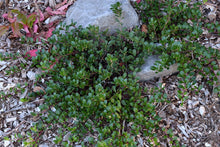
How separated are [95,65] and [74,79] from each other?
1.51 feet

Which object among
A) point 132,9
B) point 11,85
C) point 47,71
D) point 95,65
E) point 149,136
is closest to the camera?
point 149,136

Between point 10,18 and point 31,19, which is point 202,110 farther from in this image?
point 10,18

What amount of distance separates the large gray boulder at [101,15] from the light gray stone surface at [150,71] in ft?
2.07

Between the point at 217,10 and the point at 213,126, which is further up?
the point at 217,10

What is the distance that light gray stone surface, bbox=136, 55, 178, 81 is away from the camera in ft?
9.31

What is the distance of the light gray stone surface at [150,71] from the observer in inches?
112

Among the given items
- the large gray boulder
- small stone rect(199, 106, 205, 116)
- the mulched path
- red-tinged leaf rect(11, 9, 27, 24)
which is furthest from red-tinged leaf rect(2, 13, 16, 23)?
small stone rect(199, 106, 205, 116)

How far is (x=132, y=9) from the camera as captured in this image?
10.9 ft

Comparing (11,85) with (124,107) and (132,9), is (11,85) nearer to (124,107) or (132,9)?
(124,107)

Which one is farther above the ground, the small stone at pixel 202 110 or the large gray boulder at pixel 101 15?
the large gray boulder at pixel 101 15

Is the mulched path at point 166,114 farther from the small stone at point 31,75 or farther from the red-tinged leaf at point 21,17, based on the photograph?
the red-tinged leaf at point 21,17

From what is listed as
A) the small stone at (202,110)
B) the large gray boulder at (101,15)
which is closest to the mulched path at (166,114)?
the small stone at (202,110)

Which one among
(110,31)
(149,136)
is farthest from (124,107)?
(110,31)

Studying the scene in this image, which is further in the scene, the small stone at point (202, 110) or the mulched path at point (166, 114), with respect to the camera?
the small stone at point (202, 110)
